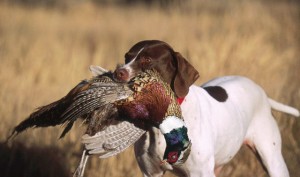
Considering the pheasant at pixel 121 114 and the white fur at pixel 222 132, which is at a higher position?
the pheasant at pixel 121 114

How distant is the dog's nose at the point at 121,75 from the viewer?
16.3ft

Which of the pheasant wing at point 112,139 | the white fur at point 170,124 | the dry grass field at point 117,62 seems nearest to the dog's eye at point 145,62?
the pheasant wing at point 112,139

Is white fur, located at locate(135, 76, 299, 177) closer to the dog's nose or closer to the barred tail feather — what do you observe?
the dog's nose

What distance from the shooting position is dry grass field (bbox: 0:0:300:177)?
711 cm

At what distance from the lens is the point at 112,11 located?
Result: 20.0 metres

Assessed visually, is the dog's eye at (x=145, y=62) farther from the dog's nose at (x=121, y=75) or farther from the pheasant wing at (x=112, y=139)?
the pheasant wing at (x=112, y=139)

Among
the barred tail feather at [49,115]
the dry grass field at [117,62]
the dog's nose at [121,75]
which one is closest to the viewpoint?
the barred tail feather at [49,115]

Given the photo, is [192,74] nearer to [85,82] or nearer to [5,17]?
[85,82]

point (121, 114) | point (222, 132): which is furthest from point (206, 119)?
point (121, 114)

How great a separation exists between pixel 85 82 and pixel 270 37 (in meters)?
6.17

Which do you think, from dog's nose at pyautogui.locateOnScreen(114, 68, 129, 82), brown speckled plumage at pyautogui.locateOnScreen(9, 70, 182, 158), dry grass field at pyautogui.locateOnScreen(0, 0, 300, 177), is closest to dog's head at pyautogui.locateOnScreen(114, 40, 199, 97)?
dog's nose at pyautogui.locateOnScreen(114, 68, 129, 82)

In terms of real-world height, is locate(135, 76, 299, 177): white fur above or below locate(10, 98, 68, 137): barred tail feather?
below

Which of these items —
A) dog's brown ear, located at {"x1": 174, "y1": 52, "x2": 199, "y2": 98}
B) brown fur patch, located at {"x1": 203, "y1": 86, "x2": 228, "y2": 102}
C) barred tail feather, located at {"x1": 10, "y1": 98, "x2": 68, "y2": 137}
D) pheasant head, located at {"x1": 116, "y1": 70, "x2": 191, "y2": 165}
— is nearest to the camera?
pheasant head, located at {"x1": 116, "y1": 70, "x2": 191, "y2": 165}

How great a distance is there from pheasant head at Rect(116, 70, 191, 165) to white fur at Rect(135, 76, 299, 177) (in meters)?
0.55
